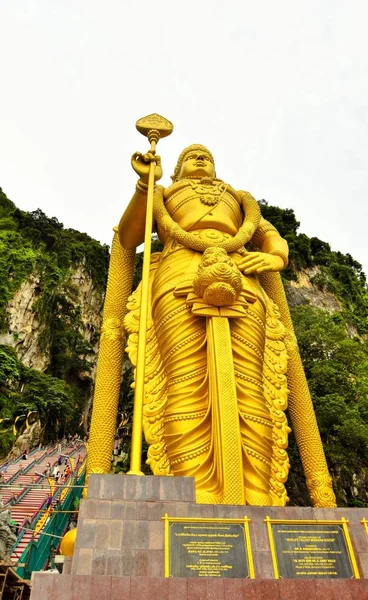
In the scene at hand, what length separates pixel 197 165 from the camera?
23.8ft

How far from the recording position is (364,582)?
2857 mm

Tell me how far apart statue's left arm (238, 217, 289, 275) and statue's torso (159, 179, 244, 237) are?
0.35 m

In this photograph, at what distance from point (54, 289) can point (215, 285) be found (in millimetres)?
21457

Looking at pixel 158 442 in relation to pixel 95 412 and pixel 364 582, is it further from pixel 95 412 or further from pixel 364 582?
pixel 364 582

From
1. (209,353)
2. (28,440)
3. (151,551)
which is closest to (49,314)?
(28,440)

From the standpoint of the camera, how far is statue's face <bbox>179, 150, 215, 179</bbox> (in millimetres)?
7195

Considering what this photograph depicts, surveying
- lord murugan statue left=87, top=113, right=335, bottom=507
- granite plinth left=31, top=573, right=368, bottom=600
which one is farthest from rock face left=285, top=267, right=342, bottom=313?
granite plinth left=31, top=573, right=368, bottom=600

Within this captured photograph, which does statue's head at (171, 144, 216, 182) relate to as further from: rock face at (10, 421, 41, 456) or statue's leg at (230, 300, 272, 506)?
rock face at (10, 421, 41, 456)

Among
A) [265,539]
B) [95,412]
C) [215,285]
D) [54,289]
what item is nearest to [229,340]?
[215,285]

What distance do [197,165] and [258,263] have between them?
2294 mm

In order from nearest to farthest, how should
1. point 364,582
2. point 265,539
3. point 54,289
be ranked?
point 364,582, point 265,539, point 54,289

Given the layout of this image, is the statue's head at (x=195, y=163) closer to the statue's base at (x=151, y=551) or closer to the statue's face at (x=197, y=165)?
the statue's face at (x=197, y=165)

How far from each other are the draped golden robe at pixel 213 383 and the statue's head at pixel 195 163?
4.15 ft

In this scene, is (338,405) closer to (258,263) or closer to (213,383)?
(258,263)
